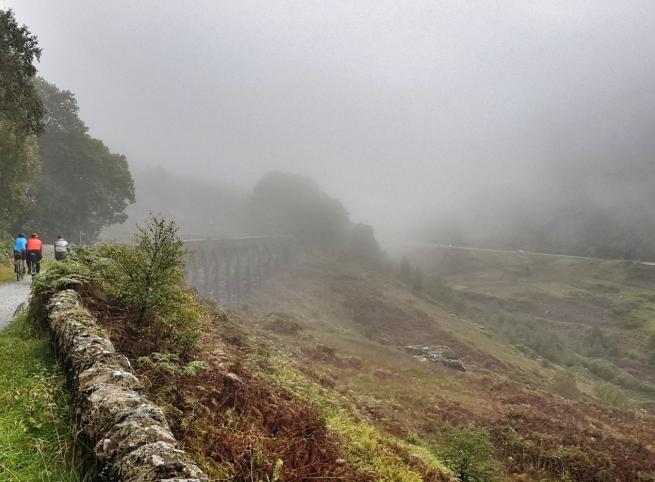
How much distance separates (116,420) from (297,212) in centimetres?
12696

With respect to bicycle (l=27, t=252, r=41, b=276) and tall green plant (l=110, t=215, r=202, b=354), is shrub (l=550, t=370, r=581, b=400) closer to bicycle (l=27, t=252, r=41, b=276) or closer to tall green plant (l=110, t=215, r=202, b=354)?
tall green plant (l=110, t=215, r=202, b=354)

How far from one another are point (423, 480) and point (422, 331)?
43.8 m

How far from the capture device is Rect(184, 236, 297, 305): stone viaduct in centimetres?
5981

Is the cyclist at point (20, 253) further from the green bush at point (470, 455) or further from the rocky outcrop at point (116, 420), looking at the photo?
the green bush at point (470, 455)

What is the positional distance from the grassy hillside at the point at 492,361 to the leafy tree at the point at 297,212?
23.8 meters

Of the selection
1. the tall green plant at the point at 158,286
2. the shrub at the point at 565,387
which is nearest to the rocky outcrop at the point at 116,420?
the tall green plant at the point at 158,286

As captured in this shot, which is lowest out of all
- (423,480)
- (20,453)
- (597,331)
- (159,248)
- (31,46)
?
(597,331)

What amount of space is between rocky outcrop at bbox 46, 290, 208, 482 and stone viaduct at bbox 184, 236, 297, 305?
4405 centimetres

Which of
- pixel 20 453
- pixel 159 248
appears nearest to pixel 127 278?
pixel 159 248

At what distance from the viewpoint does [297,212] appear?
13050 centimetres

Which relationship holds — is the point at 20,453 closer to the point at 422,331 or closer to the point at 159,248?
the point at 159,248

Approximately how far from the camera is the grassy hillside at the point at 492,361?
14.4m

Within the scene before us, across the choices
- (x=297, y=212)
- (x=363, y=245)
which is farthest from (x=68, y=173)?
(x=297, y=212)

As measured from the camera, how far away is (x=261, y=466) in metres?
4.84
